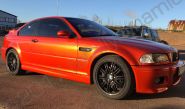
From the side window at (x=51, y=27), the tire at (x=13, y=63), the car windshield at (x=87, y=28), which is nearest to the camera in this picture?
the car windshield at (x=87, y=28)

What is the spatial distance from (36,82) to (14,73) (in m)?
1.09

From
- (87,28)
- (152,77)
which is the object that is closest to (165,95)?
(152,77)

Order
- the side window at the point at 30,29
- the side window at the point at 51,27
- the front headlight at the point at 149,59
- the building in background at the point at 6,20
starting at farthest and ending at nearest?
the building in background at the point at 6,20 < the side window at the point at 30,29 < the side window at the point at 51,27 < the front headlight at the point at 149,59

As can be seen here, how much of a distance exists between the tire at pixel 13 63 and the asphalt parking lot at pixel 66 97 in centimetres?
66

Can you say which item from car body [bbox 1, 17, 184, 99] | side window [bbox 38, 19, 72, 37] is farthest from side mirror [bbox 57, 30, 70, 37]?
side window [bbox 38, 19, 72, 37]

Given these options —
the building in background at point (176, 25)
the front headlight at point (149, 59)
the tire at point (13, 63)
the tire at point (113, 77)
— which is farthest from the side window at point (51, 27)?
the building in background at point (176, 25)

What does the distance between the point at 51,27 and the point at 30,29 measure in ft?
2.64

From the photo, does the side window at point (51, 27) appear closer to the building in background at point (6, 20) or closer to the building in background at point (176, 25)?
the building in background at point (6, 20)

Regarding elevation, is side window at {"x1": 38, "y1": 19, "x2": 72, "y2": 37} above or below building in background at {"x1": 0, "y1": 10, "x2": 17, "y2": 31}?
below

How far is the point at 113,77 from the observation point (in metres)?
5.37

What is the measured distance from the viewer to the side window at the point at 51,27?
255 inches

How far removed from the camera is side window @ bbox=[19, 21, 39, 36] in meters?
7.12

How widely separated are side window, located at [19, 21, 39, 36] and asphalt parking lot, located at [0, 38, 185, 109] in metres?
1.13

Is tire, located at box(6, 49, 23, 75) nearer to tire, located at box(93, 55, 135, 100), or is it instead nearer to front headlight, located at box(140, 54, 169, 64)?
tire, located at box(93, 55, 135, 100)
